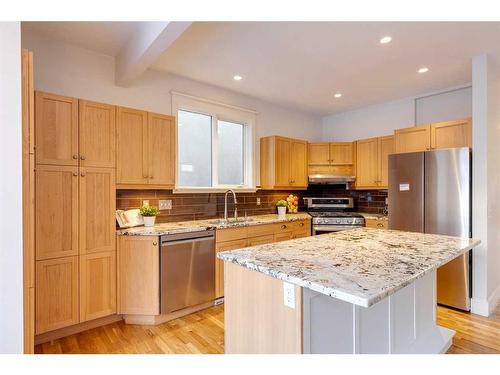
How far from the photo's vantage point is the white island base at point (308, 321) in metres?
1.28

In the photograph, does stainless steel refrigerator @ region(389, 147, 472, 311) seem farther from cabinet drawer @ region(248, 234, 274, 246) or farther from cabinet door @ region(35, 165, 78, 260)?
cabinet door @ region(35, 165, 78, 260)

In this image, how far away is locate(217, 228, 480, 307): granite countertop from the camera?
44.6 inches

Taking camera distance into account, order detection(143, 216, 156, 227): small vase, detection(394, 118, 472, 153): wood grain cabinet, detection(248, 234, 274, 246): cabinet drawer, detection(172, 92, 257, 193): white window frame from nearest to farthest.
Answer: detection(143, 216, 156, 227): small vase < detection(394, 118, 472, 153): wood grain cabinet < detection(248, 234, 274, 246): cabinet drawer < detection(172, 92, 257, 193): white window frame

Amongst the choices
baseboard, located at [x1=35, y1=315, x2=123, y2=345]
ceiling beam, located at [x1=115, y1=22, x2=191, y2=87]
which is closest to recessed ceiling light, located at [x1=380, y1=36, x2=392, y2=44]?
ceiling beam, located at [x1=115, y1=22, x2=191, y2=87]

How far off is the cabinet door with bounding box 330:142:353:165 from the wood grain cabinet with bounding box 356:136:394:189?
0.47 ft

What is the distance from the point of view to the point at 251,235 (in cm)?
335

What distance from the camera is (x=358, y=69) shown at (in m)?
3.18

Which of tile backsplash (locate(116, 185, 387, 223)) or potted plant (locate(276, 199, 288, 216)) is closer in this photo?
tile backsplash (locate(116, 185, 387, 223))

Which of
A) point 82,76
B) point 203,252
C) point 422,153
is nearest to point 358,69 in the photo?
point 422,153

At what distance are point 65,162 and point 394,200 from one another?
11.7ft

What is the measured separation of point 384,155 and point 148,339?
12.5ft

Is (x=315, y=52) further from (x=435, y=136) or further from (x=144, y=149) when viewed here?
(x=144, y=149)

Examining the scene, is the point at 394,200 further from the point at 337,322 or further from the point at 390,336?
the point at 337,322
